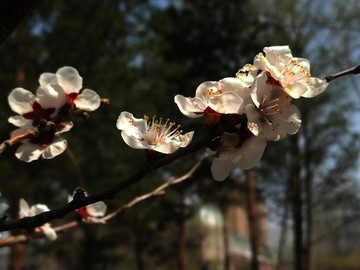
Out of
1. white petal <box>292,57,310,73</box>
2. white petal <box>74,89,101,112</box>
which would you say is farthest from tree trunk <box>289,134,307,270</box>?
white petal <box>292,57,310,73</box>

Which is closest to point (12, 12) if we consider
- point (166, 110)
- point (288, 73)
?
point (288, 73)

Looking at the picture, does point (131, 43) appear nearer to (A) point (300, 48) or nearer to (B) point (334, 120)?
(A) point (300, 48)

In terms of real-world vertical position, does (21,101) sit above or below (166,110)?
below

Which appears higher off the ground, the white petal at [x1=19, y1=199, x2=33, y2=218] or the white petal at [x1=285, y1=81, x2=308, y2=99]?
the white petal at [x1=19, y1=199, x2=33, y2=218]

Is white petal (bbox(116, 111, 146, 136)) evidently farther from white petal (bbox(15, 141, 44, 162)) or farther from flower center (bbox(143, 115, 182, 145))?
white petal (bbox(15, 141, 44, 162))

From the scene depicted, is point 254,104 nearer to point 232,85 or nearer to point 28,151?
point 232,85

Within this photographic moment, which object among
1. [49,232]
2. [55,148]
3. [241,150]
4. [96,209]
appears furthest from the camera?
[96,209]

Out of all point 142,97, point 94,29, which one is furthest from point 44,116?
point 142,97
